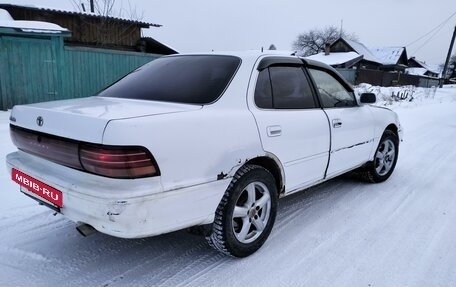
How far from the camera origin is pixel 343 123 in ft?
11.8

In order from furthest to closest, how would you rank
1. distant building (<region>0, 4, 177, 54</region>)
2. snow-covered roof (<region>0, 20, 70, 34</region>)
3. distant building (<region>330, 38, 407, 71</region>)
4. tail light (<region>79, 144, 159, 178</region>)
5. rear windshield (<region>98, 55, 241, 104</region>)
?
distant building (<region>330, 38, 407, 71</region>), distant building (<region>0, 4, 177, 54</region>), snow-covered roof (<region>0, 20, 70, 34</region>), rear windshield (<region>98, 55, 241, 104</region>), tail light (<region>79, 144, 159, 178</region>)

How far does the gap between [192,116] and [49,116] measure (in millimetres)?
913

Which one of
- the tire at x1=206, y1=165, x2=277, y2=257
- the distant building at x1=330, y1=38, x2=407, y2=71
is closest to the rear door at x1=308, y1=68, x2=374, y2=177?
the tire at x1=206, y1=165, x2=277, y2=257

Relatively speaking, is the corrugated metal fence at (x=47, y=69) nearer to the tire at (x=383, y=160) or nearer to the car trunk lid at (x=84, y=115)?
the car trunk lid at (x=84, y=115)

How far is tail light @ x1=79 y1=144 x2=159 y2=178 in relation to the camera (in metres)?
1.94

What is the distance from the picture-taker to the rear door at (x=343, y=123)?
350 centimetres

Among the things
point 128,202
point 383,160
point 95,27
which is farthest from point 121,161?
point 95,27

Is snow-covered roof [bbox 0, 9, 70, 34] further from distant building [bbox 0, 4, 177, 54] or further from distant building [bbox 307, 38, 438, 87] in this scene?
distant building [bbox 307, 38, 438, 87]

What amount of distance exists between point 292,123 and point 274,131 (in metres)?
0.26

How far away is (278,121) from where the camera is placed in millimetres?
2791

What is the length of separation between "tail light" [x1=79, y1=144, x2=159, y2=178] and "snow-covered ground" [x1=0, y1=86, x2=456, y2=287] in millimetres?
864

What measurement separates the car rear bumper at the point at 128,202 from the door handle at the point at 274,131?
24.1 inches

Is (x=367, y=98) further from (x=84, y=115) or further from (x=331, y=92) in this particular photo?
(x=84, y=115)

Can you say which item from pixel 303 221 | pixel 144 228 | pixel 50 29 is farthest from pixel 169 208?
pixel 50 29
